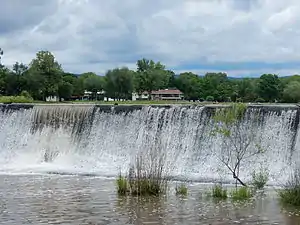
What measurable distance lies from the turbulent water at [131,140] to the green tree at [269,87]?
2061 inches

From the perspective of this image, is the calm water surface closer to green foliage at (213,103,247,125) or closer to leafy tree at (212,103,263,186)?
leafy tree at (212,103,263,186)

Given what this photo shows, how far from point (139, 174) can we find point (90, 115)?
13.6 m

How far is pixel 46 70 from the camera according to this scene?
65.2 meters

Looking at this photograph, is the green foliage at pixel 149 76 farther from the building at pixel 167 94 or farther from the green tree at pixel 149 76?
the building at pixel 167 94

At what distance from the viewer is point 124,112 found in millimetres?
29516

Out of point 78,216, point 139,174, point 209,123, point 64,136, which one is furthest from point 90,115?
point 78,216

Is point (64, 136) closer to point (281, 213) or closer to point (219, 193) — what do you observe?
point (219, 193)

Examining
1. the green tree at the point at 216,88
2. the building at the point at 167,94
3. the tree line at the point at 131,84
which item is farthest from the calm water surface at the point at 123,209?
the building at the point at 167,94

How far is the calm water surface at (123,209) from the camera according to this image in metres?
14.3

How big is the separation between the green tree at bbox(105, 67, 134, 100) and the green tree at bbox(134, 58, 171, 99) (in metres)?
3.30

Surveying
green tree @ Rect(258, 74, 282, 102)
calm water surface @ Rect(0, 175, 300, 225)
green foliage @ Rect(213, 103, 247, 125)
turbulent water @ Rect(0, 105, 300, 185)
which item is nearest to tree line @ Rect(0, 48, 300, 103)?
green tree @ Rect(258, 74, 282, 102)

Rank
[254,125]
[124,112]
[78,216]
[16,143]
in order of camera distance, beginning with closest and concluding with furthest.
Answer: [78,216] < [254,125] < [124,112] < [16,143]

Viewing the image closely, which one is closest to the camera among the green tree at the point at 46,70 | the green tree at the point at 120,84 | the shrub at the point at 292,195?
the shrub at the point at 292,195

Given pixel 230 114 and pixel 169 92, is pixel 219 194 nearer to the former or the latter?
pixel 230 114
